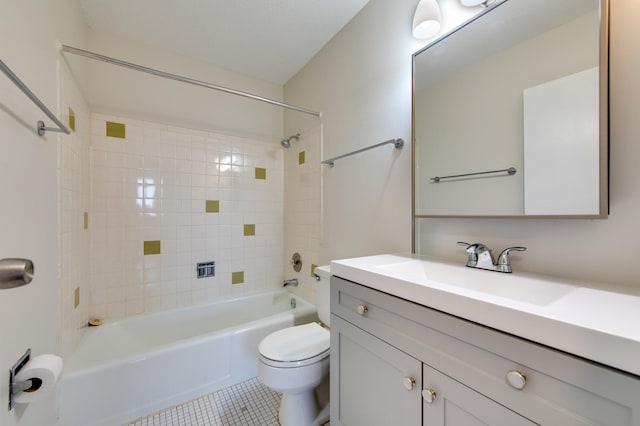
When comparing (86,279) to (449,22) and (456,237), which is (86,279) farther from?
(449,22)

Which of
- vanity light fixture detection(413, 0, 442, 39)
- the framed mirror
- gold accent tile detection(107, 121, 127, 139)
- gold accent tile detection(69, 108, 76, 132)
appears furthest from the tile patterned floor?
vanity light fixture detection(413, 0, 442, 39)

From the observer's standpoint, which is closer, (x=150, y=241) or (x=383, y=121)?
(x=383, y=121)

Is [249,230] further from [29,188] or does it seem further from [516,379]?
[516,379]

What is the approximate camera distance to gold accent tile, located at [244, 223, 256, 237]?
233 cm

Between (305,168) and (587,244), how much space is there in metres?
1.80

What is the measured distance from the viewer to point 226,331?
163cm

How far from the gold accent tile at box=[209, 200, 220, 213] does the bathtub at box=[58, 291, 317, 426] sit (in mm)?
819

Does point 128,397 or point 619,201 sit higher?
point 619,201

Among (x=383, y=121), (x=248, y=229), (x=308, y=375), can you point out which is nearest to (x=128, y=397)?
(x=308, y=375)

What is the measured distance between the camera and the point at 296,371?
47.5 inches

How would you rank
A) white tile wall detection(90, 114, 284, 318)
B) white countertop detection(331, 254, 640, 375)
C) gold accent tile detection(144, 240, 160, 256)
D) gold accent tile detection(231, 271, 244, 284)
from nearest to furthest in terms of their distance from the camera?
white countertop detection(331, 254, 640, 375)
white tile wall detection(90, 114, 284, 318)
gold accent tile detection(144, 240, 160, 256)
gold accent tile detection(231, 271, 244, 284)

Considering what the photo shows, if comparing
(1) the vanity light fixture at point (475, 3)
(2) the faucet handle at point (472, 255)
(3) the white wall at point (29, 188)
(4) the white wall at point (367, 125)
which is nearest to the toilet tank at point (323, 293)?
(4) the white wall at point (367, 125)

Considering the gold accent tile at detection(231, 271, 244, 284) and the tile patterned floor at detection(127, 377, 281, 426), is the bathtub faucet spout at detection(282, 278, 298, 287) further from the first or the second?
the tile patterned floor at detection(127, 377, 281, 426)

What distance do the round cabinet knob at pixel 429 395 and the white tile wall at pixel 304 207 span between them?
1.37 m
